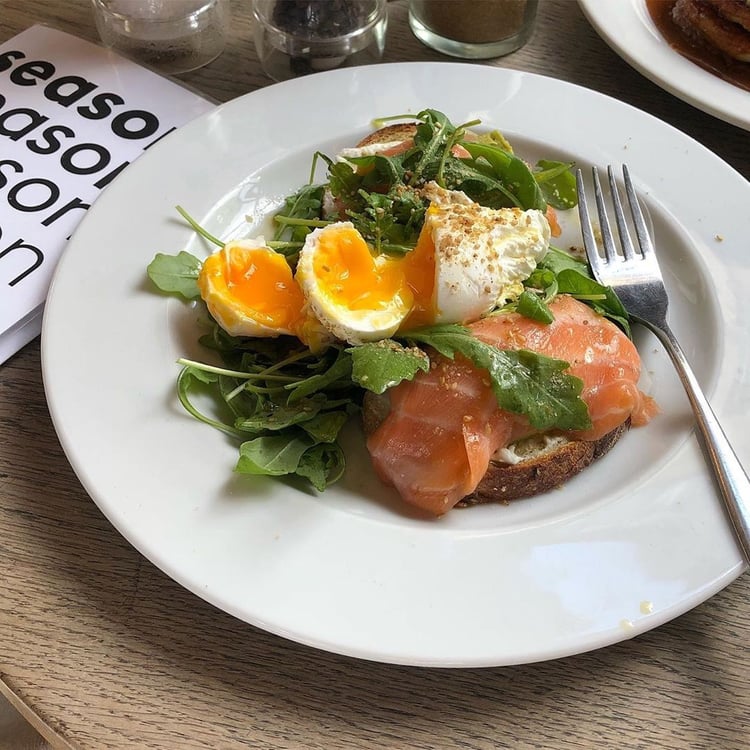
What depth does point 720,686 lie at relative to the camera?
52.8 inches

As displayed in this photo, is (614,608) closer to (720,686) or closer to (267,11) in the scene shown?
(720,686)

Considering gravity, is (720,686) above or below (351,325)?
below

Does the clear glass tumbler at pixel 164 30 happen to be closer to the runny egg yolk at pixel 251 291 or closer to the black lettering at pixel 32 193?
the black lettering at pixel 32 193

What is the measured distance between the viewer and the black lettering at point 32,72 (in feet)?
7.96

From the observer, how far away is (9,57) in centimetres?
251

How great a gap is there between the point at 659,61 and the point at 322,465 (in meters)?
1.64

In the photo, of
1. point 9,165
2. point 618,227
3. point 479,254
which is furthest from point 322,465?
point 9,165

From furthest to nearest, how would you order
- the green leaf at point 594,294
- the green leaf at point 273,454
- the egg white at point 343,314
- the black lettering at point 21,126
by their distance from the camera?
the black lettering at point 21,126 → the green leaf at point 594,294 → the egg white at point 343,314 → the green leaf at point 273,454

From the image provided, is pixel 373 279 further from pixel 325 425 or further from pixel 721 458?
pixel 721 458

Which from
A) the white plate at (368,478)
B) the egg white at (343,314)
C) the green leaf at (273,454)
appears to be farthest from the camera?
the egg white at (343,314)

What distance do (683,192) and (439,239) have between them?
2.58ft

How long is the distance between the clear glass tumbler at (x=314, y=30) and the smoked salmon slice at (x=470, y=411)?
4.34 feet

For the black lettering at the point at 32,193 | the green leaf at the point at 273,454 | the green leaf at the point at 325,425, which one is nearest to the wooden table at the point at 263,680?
the green leaf at the point at 273,454

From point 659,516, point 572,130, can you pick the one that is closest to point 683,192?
point 572,130
